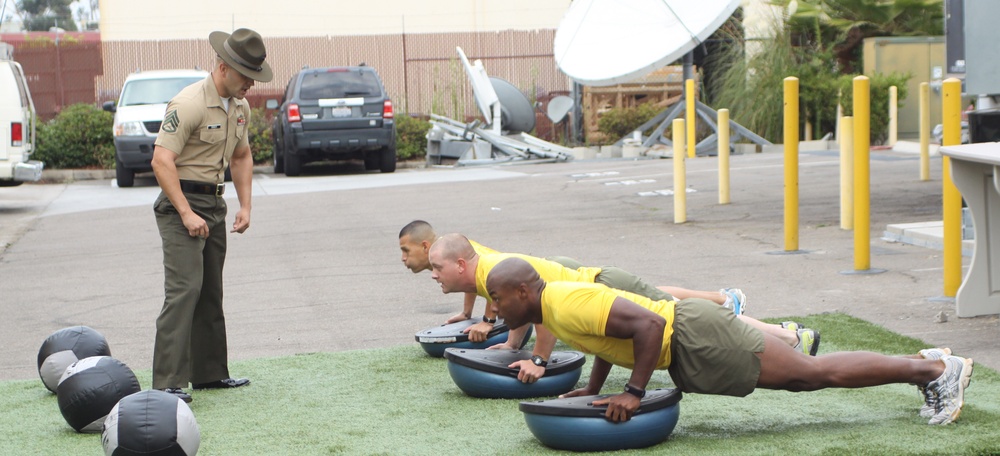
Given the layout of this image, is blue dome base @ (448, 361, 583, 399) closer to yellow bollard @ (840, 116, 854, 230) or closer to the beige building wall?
yellow bollard @ (840, 116, 854, 230)

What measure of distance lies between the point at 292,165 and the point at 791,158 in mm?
13780

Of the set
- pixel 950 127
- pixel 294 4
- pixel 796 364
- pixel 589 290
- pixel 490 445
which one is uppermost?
pixel 294 4

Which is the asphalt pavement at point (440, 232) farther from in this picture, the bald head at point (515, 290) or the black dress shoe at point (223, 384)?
the bald head at point (515, 290)

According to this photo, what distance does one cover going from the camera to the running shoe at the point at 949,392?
5074mm

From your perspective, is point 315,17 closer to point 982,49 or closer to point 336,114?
point 336,114

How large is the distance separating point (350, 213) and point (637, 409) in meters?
11.4

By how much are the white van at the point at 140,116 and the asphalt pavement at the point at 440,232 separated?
0.64 metres

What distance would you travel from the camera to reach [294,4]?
3506 centimetres

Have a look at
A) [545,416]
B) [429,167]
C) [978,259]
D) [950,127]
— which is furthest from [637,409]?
[429,167]

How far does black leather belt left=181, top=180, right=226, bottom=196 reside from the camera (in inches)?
250

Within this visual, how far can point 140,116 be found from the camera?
21000 millimetres

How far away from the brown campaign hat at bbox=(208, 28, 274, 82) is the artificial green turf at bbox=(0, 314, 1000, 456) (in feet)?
5.71

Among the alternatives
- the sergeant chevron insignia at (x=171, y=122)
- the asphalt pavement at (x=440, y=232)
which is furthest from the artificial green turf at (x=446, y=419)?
the sergeant chevron insignia at (x=171, y=122)

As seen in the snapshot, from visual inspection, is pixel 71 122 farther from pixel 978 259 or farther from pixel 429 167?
pixel 978 259
